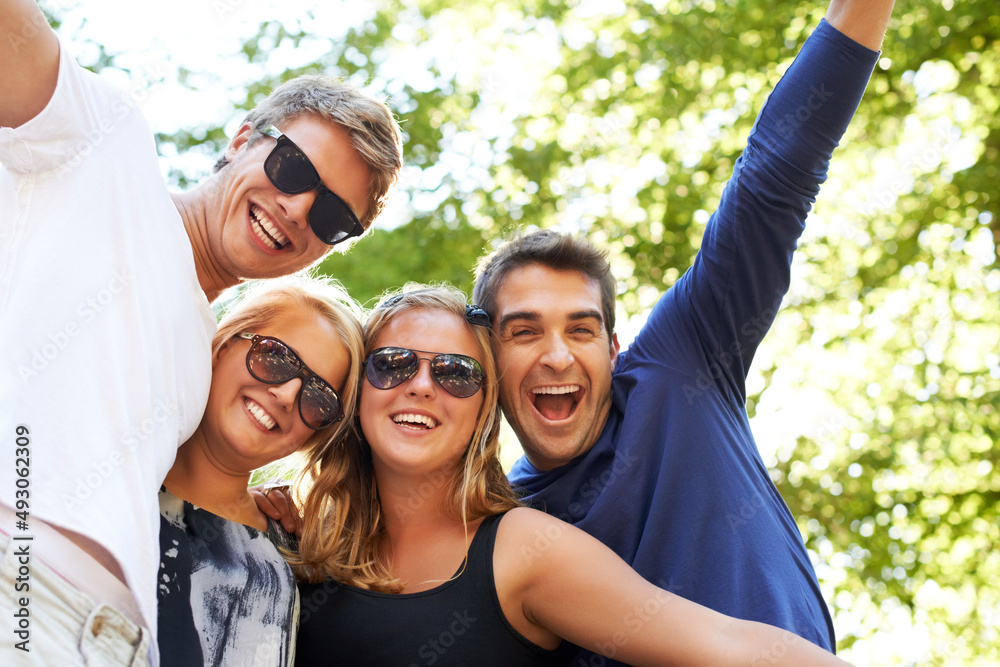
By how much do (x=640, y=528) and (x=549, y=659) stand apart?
536 mm

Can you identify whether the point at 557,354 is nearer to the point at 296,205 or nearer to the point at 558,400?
the point at 558,400

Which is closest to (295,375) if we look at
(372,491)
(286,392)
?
(286,392)

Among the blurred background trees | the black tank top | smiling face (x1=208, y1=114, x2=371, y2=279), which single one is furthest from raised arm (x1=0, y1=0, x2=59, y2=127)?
the blurred background trees

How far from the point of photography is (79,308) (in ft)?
6.22

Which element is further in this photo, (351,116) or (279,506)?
(279,506)

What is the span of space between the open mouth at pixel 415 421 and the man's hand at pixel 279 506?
0.57 metres

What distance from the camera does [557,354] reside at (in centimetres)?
313

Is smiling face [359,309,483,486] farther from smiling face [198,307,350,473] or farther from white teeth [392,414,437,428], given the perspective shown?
smiling face [198,307,350,473]

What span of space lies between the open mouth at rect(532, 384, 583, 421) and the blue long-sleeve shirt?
161 mm

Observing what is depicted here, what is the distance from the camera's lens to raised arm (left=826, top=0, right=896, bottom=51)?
108 inches

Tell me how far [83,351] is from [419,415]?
118 cm

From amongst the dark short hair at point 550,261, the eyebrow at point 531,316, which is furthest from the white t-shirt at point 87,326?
the dark short hair at point 550,261

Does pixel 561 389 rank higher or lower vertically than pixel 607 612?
higher

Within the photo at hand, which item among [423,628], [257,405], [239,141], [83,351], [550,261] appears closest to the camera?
[83,351]
